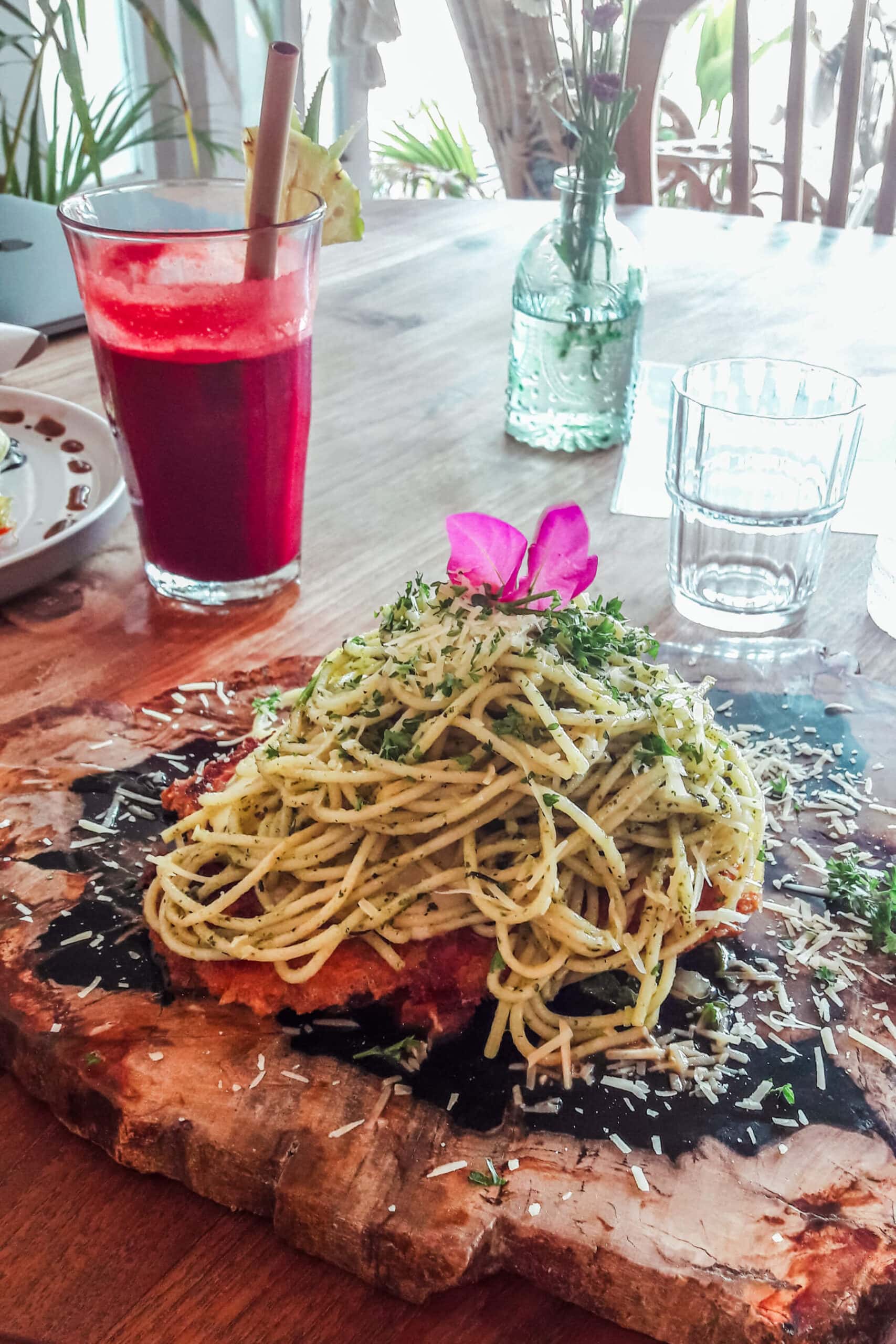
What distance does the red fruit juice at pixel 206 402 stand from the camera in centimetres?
138

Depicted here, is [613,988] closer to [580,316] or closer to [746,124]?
[580,316]

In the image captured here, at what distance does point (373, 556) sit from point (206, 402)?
36 cm

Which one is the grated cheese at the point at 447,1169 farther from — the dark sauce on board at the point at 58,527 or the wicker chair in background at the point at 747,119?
the wicker chair in background at the point at 747,119

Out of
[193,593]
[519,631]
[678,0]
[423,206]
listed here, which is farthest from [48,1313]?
[678,0]

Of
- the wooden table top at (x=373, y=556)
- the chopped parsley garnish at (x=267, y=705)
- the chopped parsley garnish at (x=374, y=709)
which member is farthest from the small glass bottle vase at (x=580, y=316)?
the chopped parsley garnish at (x=374, y=709)

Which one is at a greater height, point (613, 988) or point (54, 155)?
point (54, 155)

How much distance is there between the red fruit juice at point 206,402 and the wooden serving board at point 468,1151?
0.61 meters

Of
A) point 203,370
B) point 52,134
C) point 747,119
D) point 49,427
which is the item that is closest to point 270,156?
point 203,370

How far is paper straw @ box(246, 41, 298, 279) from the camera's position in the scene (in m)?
1.23

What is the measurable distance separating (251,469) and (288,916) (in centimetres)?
70

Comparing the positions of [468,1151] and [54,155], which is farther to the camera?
[54,155]

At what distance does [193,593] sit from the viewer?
5.24ft

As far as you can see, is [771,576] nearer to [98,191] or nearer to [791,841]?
[791,841]

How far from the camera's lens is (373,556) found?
5.58 ft
